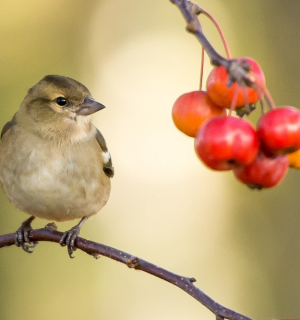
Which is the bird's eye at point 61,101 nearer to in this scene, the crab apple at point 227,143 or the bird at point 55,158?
the bird at point 55,158

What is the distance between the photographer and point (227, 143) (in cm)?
164

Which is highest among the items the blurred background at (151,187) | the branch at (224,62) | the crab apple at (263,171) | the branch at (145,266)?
the blurred background at (151,187)

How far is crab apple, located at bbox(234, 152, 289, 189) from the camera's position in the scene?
5.58 feet

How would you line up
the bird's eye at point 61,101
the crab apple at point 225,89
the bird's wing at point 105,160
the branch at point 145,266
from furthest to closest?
the bird's wing at point 105,160, the bird's eye at point 61,101, the branch at point 145,266, the crab apple at point 225,89

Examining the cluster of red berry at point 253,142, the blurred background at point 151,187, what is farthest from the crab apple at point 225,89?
the blurred background at point 151,187

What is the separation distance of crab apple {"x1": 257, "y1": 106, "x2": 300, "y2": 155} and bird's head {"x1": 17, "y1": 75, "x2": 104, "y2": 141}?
2121mm

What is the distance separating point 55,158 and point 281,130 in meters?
2.25

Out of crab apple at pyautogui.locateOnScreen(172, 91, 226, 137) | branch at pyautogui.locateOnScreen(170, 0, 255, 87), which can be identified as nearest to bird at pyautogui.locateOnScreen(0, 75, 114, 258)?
crab apple at pyautogui.locateOnScreen(172, 91, 226, 137)

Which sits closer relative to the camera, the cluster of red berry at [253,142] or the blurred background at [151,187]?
the cluster of red berry at [253,142]

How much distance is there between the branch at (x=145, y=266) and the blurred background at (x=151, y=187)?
5.65 meters

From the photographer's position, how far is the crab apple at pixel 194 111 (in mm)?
2000

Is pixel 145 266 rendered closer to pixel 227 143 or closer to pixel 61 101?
pixel 227 143

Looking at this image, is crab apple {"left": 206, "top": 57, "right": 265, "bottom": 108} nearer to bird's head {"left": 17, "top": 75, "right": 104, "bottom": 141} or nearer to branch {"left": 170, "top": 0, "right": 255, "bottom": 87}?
branch {"left": 170, "top": 0, "right": 255, "bottom": 87}

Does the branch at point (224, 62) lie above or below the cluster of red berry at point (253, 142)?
above
